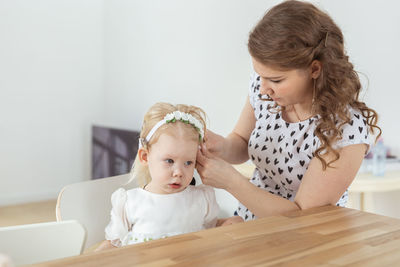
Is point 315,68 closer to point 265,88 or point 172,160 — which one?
point 265,88

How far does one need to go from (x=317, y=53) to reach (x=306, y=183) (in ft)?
1.32

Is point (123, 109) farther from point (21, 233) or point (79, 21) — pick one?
point (21, 233)

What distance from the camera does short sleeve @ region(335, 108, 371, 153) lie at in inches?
60.2

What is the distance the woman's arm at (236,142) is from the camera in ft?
6.34

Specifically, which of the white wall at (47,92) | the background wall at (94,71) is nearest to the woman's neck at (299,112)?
the background wall at (94,71)

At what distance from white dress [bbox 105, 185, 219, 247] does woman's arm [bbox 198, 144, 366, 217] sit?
0.50ft

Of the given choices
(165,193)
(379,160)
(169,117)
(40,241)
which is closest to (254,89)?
(169,117)

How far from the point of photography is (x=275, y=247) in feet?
3.47

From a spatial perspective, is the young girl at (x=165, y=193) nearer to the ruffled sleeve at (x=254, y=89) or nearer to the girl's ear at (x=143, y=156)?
the girl's ear at (x=143, y=156)

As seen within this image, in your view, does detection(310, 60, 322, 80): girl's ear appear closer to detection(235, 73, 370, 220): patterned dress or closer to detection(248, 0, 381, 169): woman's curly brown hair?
detection(248, 0, 381, 169): woman's curly brown hair

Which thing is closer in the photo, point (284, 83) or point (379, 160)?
point (284, 83)

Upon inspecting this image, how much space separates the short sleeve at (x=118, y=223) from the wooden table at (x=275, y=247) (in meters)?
0.55

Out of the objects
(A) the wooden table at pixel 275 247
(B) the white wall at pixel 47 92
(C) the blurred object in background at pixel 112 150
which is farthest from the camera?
(B) the white wall at pixel 47 92

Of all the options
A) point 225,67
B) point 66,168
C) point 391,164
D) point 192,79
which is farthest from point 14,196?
point 391,164
